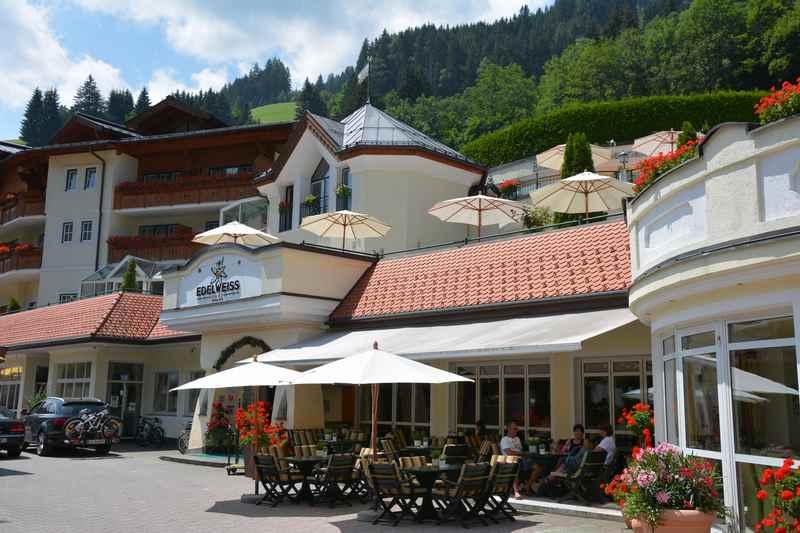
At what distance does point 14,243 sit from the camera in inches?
1815

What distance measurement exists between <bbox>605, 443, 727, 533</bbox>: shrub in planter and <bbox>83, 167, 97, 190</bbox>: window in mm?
39969

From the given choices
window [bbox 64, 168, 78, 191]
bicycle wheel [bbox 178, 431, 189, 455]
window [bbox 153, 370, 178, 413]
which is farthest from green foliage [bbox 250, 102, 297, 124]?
bicycle wheel [bbox 178, 431, 189, 455]

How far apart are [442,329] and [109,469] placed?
8748mm

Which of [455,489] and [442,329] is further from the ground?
[442,329]

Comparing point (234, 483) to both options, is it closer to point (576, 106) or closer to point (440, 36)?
point (576, 106)

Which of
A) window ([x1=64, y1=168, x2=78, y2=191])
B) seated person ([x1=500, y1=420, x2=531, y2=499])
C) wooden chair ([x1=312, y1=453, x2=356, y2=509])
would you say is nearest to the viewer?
wooden chair ([x1=312, y1=453, x2=356, y2=509])

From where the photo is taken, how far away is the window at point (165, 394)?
1071 inches

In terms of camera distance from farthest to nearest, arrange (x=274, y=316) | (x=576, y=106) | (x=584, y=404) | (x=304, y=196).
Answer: (x=576, y=106) → (x=304, y=196) → (x=274, y=316) → (x=584, y=404)

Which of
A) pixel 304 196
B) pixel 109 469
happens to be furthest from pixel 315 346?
pixel 304 196

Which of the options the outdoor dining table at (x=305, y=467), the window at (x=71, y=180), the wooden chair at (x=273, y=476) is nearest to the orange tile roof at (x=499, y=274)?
the outdoor dining table at (x=305, y=467)

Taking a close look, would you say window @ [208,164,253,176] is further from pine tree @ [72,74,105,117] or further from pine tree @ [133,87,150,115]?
pine tree @ [72,74,105,117]

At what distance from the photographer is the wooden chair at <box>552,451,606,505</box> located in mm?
11867

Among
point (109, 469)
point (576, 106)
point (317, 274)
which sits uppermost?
point (576, 106)

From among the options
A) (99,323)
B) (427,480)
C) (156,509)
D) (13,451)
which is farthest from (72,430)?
(427,480)
